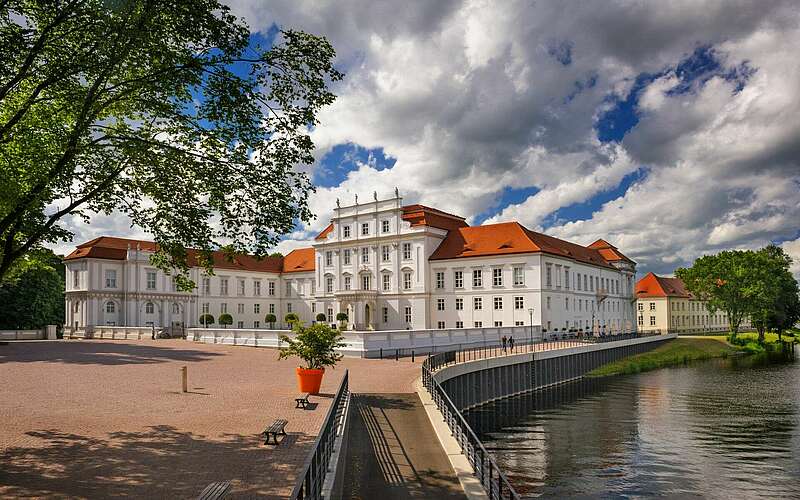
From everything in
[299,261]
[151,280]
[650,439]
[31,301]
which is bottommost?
[650,439]

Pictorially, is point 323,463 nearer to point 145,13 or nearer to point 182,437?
point 182,437

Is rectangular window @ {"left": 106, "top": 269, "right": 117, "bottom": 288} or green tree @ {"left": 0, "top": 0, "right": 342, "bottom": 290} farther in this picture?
rectangular window @ {"left": 106, "top": 269, "right": 117, "bottom": 288}

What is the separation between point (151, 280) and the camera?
7306 cm

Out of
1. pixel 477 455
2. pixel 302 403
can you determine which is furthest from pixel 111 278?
pixel 477 455

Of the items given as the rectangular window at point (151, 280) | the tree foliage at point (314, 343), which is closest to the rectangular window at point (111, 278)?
the rectangular window at point (151, 280)

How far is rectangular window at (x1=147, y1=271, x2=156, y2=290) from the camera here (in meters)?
72.7

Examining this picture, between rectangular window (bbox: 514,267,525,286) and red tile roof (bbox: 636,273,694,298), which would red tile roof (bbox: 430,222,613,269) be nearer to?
rectangular window (bbox: 514,267,525,286)

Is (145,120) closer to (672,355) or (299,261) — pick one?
(672,355)

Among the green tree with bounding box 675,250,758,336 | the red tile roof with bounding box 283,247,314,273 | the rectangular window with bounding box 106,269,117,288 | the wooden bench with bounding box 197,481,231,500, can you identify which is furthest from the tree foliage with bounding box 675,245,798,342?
the wooden bench with bounding box 197,481,231,500

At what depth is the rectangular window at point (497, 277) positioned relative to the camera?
65312 millimetres

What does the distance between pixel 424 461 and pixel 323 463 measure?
4316mm

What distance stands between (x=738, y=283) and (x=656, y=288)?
31195 millimetres

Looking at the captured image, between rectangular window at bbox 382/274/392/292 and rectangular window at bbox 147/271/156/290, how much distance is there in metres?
25.9

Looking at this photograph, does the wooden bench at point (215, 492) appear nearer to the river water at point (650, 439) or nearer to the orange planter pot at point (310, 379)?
the river water at point (650, 439)
